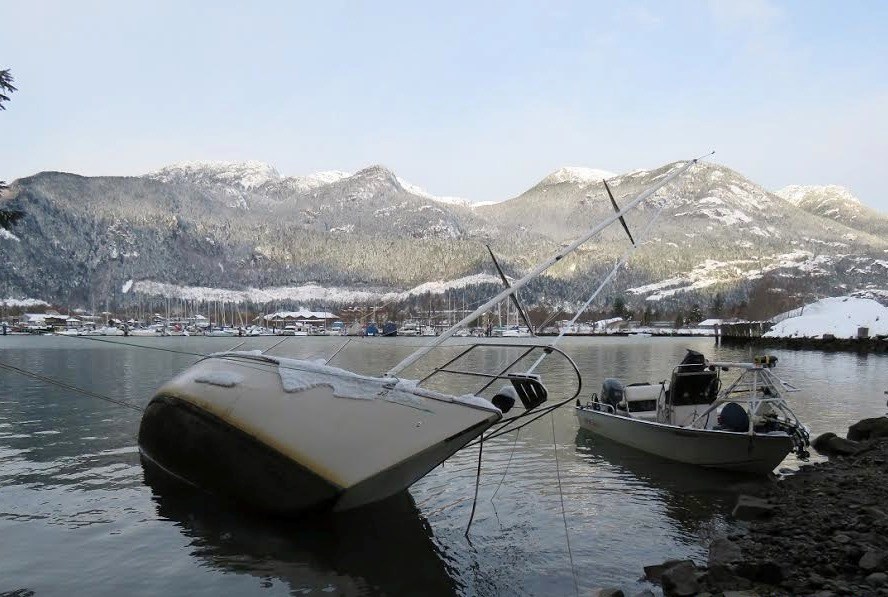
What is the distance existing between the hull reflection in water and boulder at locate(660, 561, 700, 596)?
10.2 ft

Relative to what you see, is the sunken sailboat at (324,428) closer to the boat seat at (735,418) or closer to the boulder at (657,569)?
the boulder at (657,569)

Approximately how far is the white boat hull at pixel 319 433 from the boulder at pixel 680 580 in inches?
139

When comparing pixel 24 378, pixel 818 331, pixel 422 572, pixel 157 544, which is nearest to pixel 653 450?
pixel 422 572

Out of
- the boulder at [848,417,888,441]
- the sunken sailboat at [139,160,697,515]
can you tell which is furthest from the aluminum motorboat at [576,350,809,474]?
the sunken sailboat at [139,160,697,515]

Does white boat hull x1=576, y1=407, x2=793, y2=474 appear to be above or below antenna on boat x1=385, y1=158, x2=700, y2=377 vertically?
below

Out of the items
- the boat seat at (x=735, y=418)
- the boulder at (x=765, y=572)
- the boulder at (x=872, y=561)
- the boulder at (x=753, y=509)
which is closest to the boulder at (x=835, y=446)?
the boat seat at (x=735, y=418)

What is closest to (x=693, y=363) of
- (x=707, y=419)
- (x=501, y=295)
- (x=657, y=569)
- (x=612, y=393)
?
(x=707, y=419)

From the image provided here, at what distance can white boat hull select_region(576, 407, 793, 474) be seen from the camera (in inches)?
645

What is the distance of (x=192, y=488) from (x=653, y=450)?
513 inches

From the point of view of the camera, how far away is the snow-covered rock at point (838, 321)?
106081 mm

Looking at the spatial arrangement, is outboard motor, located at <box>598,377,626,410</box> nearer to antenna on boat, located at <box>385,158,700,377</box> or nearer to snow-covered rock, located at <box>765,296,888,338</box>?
antenna on boat, located at <box>385,158,700,377</box>

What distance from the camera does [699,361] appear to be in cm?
1919

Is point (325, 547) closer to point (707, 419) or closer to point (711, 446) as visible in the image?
point (711, 446)

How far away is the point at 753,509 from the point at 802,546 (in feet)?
9.68
